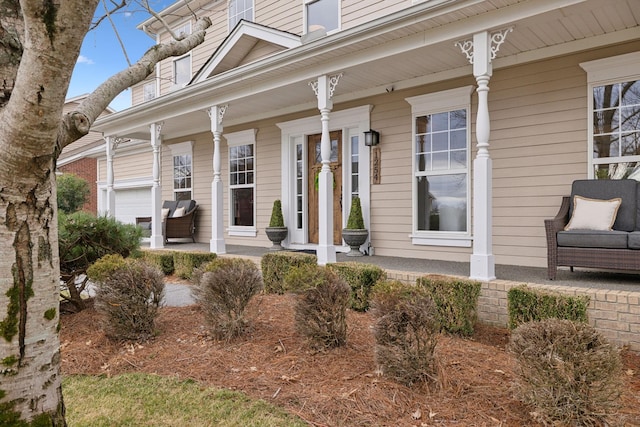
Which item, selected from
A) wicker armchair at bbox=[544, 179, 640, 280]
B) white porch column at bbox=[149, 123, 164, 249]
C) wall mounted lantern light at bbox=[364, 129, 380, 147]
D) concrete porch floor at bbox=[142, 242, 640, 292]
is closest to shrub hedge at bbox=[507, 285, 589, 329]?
concrete porch floor at bbox=[142, 242, 640, 292]

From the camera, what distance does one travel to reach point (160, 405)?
8.11 feet

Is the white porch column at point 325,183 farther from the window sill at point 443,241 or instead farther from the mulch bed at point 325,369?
the mulch bed at point 325,369

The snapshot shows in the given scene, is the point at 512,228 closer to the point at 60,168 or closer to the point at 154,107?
the point at 154,107

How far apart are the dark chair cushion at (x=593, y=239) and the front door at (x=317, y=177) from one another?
3.78 meters

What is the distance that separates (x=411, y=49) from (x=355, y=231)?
9.01 feet

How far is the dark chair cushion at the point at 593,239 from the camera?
3.86 meters

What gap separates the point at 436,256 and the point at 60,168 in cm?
1654

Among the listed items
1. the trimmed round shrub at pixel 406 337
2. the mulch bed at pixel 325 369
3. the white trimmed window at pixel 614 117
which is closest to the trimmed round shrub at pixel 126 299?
the mulch bed at pixel 325 369

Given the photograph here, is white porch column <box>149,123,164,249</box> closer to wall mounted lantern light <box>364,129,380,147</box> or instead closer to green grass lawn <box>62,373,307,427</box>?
wall mounted lantern light <box>364,129,380,147</box>

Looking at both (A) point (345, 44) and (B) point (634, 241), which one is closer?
(B) point (634, 241)

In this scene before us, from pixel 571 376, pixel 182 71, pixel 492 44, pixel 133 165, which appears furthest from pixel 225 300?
pixel 133 165

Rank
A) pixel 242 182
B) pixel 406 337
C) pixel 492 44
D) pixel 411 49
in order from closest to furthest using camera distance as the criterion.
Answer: pixel 406 337, pixel 492 44, pixel 411 49, pixel 242 182

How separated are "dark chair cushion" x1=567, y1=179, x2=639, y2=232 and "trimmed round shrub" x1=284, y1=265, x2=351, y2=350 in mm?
3055

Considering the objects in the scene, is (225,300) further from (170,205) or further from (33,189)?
(170,205)
